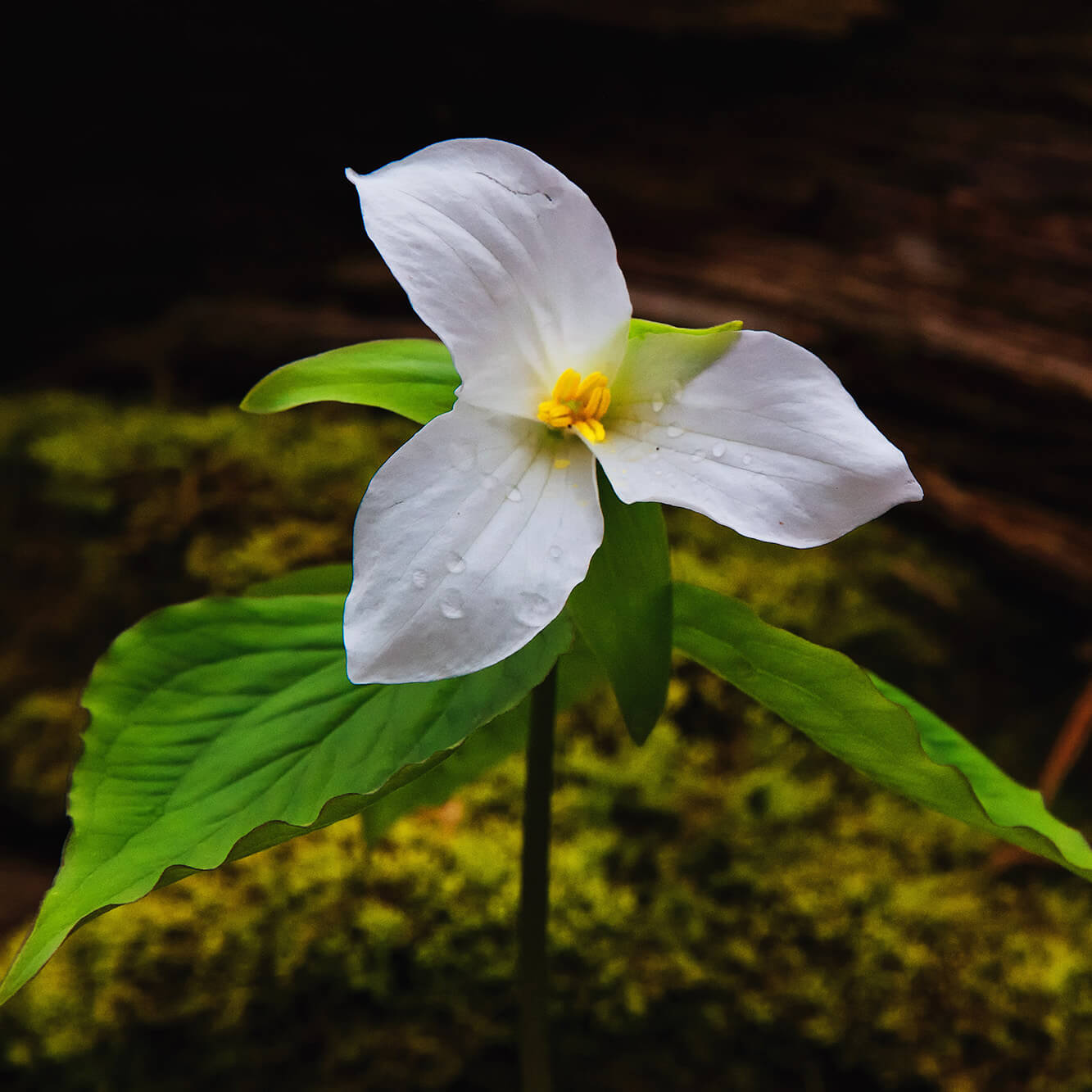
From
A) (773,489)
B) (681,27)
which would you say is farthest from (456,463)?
(681,27)

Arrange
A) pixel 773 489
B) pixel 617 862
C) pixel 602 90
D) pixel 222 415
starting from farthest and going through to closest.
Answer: pixel 602 90 → pixel 222 415 → pixel 617 862 → pixel 773 489

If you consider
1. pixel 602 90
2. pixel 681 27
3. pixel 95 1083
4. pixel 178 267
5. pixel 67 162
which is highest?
pixel 681 27

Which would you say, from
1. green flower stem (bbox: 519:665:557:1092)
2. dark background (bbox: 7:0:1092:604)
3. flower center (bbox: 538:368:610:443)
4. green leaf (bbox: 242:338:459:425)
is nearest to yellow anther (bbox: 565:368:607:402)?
flower center (bbox: 538:368:610:443)

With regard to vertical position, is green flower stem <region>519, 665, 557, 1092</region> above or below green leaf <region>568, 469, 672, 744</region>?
below

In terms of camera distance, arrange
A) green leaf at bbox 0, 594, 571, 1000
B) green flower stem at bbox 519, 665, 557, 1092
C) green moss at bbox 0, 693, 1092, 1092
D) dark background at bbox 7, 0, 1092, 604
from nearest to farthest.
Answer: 1. green leaf at bbox 0, 594, 571, 1000
2. green flower stem at bbox 519, 665, 557, 1092
3. green moss at bbox 0, 693, 1092, 1092
4. dark background at bbox 7, 0, 1092, 604

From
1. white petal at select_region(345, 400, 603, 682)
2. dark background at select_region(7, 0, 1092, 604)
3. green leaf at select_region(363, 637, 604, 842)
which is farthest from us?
dark background at select_region(7, 0, 1092, 604)

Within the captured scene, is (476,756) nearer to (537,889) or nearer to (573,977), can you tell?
(537,889)

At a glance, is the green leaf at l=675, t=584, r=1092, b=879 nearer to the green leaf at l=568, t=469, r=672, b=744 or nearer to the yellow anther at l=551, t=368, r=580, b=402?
the green leaf at l=568, t=469, r=672, b=744

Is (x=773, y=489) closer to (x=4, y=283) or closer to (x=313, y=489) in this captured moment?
(x=313, y=489)
